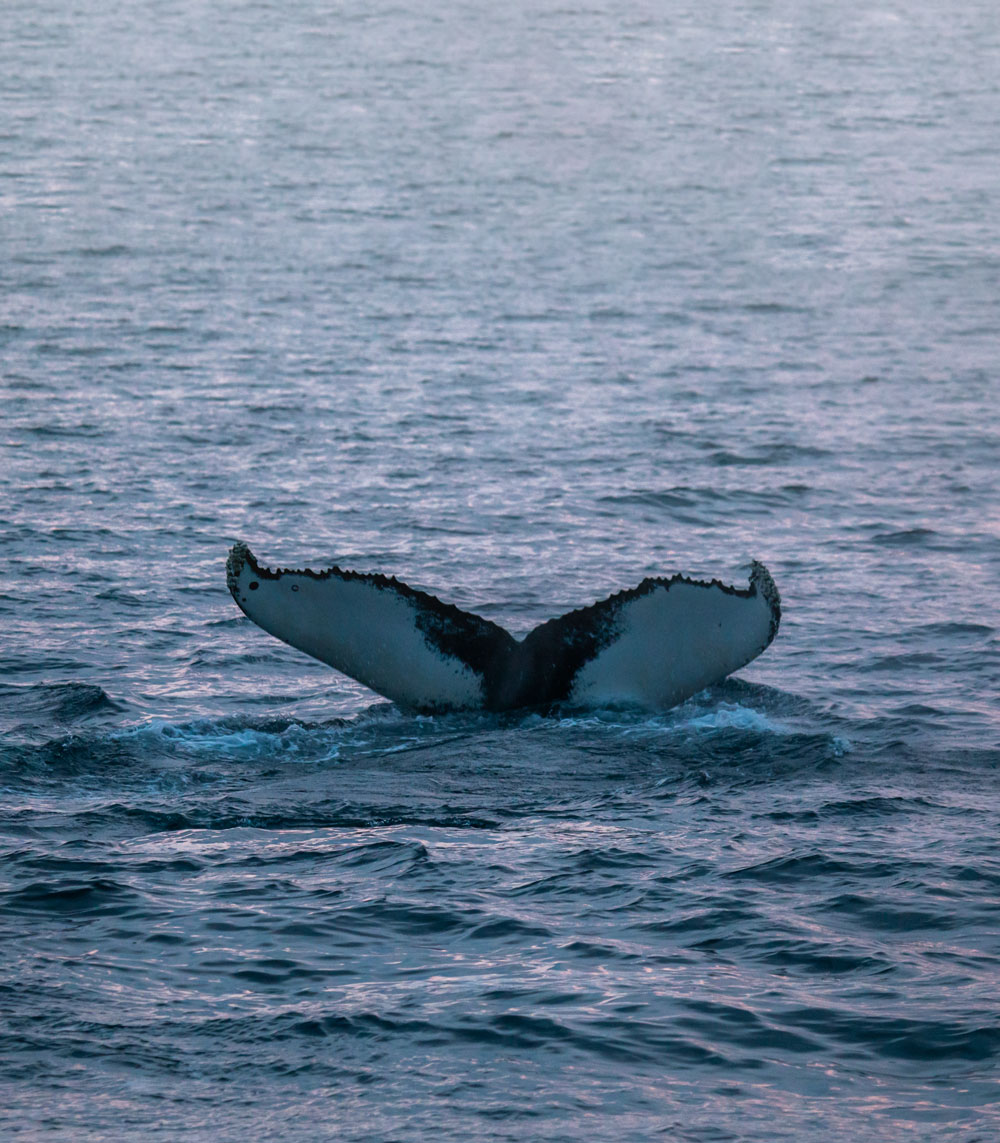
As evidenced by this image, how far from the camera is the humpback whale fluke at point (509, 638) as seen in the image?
9.16 meters

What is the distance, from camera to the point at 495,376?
22109mm

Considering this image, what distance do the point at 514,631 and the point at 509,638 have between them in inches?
131

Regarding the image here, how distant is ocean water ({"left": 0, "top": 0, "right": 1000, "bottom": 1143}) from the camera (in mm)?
6832

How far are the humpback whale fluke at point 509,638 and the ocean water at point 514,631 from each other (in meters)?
0.27

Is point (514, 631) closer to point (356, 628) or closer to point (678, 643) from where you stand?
point (678, 643)

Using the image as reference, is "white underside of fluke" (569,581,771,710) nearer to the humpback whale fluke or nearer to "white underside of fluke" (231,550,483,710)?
the humpback whale fluke

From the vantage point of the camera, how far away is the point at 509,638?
9.77m

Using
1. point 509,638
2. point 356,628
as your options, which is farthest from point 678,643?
point 356,628

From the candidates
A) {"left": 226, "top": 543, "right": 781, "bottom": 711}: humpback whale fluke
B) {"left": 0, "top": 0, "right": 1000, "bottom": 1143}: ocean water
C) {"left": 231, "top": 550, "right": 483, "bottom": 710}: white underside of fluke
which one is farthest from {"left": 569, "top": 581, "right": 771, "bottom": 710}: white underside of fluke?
{"left": 231, "top": 550, "right": 483, "bottom": 710}: white underside of fluke

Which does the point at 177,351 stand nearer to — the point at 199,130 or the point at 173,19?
the point at 199,130

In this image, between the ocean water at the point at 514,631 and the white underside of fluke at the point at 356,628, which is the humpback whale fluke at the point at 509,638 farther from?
the ocean water at the point at 514,631

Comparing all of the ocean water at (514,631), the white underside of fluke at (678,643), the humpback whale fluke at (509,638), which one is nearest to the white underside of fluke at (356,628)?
the humpback whale fluke at (509,638)

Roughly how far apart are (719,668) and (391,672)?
1735 millimetres

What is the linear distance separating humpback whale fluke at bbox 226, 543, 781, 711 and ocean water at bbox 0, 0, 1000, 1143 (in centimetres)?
27
